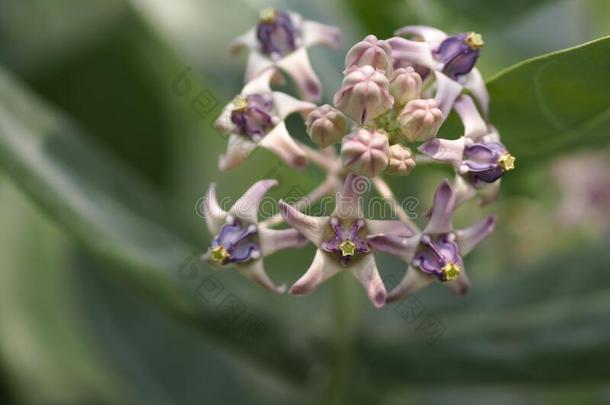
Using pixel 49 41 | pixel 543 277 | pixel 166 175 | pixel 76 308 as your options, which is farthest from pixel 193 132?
pixel 543 277

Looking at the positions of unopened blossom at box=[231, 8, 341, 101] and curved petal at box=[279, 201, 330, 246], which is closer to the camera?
curved petal at box=[279, 201, 330, 246]

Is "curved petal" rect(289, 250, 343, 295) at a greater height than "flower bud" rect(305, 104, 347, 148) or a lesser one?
lesser

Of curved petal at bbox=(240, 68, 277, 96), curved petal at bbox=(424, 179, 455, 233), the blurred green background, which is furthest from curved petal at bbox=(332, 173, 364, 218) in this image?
the blurred green background

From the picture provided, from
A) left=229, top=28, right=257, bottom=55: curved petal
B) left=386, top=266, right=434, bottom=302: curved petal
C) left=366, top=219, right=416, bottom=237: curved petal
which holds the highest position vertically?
left=229, top=28, right=257, bottom=55: curved petal

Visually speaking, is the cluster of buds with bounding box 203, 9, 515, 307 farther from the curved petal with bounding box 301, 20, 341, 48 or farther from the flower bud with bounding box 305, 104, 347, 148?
the curved petal with bounding box 301, 20, 341, 48

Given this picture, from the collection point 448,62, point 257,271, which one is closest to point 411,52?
point 448,62
